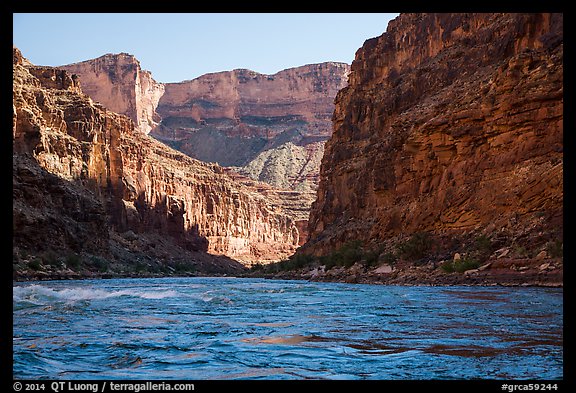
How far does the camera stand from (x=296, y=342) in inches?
399

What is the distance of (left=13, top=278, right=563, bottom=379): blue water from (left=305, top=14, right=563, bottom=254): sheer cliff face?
14118 millimetres

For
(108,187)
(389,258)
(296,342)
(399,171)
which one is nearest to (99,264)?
(108,187)

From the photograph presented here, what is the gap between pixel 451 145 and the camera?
128ft

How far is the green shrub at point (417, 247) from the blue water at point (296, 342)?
1822 centimetres

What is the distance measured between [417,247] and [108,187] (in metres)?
65.1

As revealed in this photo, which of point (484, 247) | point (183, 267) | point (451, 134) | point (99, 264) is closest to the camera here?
point (484, 247)

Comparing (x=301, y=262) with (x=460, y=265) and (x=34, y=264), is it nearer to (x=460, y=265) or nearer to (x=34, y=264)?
(x=34, y=264)

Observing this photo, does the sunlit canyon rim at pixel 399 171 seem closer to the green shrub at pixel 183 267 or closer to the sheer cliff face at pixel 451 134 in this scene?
the sheer cliff face at pixel 451 134

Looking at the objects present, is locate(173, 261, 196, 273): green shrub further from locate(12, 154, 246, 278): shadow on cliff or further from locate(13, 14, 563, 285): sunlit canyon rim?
locate(13, 14, 563, 285): sunlit canyon rim

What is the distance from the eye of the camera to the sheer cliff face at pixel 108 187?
60031 mm

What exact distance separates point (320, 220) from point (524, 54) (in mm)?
34400

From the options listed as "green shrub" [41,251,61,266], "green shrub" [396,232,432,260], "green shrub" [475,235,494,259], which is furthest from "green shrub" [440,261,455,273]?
"green shrub" [41,251,61,266]

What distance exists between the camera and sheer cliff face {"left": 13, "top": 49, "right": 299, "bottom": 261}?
60031mm

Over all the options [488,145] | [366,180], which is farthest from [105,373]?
[366,180]
